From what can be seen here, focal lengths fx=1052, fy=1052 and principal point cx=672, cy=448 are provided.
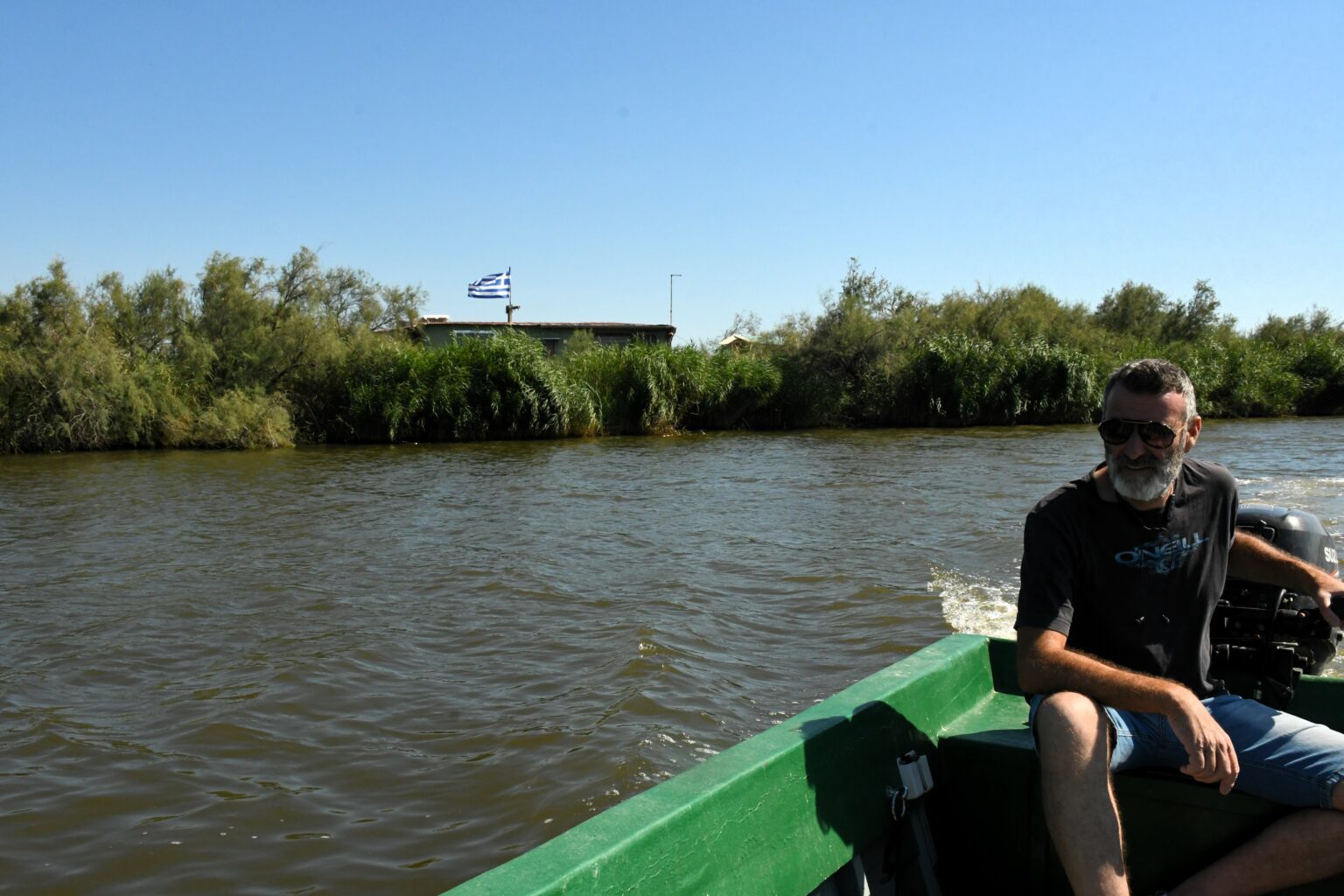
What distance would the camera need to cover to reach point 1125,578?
9.00 ft

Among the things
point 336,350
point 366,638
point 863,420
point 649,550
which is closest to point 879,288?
point 863,420

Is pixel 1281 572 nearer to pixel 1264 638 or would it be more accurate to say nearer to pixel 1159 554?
pixel 1264 638

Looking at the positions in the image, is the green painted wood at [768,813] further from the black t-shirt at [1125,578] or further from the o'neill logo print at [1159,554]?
the o'neill logo print at [1159,554]

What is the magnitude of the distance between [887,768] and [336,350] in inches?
1183

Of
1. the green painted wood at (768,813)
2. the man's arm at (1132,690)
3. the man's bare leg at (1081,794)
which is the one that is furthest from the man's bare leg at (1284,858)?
the green painted wood at (768,813)

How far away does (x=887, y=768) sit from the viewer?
113 inches

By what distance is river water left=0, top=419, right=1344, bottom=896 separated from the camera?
474cm

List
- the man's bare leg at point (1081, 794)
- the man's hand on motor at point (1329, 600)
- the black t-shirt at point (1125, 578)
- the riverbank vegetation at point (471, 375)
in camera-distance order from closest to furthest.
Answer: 1. the man's bare leg at point (1081, 794)
2. the black t-shirt at point (1125, 578)
3. the man's hand on motor at point (1329, 600)
4. the riverbank vegetation at point (471, 375)

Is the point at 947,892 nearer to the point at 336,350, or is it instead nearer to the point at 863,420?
the point at 336,350

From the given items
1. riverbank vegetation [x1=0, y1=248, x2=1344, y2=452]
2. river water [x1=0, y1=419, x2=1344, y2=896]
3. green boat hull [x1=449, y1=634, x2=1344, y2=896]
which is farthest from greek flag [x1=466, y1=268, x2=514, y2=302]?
green boat hull [x1=449, y1=634, x2=1344, y2=896]

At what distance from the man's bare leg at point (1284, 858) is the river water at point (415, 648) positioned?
2.92 metres

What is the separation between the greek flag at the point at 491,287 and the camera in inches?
1706

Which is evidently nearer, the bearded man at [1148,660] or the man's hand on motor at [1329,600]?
the bearded man at [1148,660]

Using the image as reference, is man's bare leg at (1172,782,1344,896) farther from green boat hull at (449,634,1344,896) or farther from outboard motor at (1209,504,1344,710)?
outboard motor at (1209,504,1344,710)
